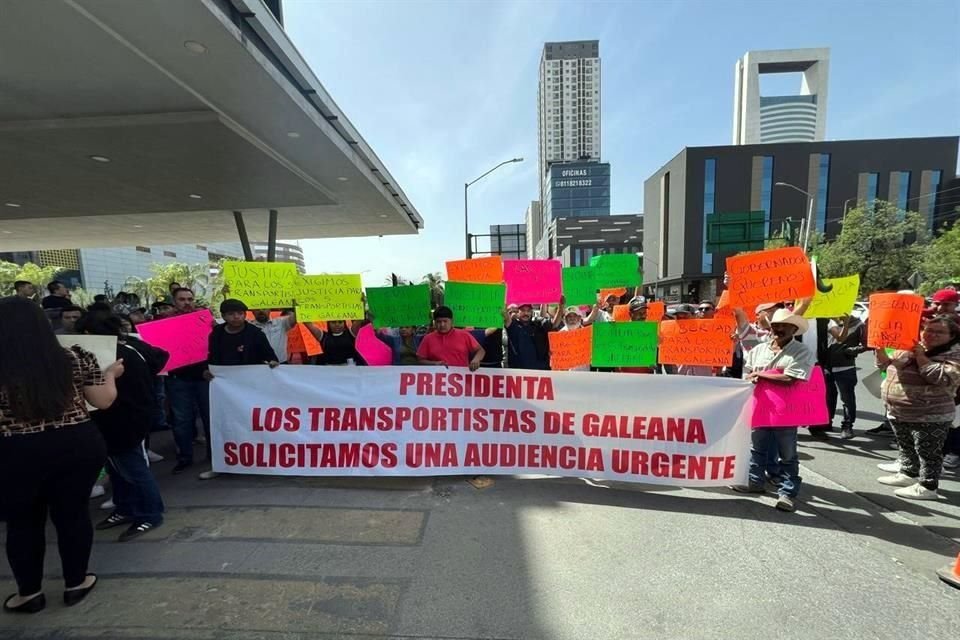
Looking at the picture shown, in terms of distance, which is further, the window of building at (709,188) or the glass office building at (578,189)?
the glass office building at (578,189)

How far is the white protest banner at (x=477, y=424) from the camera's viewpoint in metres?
3.60

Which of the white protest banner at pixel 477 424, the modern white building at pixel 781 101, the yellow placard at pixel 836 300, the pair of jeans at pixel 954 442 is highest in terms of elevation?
the modern white building at pixel 781 101

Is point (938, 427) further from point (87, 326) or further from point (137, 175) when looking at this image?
point (137, 175)

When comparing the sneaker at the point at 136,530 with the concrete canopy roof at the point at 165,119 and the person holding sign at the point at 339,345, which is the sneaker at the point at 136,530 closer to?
the person holding sign at the point at 339,345

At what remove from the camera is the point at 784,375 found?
342 cm

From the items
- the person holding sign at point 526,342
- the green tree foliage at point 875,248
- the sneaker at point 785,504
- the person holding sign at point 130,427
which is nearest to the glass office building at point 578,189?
the green tree foliage at point 875,248

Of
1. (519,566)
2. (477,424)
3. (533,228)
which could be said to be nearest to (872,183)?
(477,424)

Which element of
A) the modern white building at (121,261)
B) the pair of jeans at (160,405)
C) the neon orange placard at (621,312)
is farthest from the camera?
the modern white building at (121,261)

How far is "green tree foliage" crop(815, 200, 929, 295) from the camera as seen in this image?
2647cm

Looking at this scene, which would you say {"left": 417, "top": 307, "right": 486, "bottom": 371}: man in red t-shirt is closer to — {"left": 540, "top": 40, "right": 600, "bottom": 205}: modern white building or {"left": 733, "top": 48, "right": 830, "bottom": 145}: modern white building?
{"left": 733, "top": 48, "right": 830, "bottom": 145}: modern white building

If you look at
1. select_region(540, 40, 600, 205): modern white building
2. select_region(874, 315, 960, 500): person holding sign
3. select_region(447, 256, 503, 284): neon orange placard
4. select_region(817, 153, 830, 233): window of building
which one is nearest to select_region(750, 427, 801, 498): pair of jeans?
select_region(874, 315, 960, 500): person holding sign

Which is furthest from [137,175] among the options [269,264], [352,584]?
[352,584]

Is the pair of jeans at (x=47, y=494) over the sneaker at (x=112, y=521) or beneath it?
over

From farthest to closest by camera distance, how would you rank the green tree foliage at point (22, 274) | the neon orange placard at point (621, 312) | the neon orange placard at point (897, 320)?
the green tree foliage at point (22, 274) → the neon orange placard at point (621, 312) → the neon orange placard at point (897, 320)
